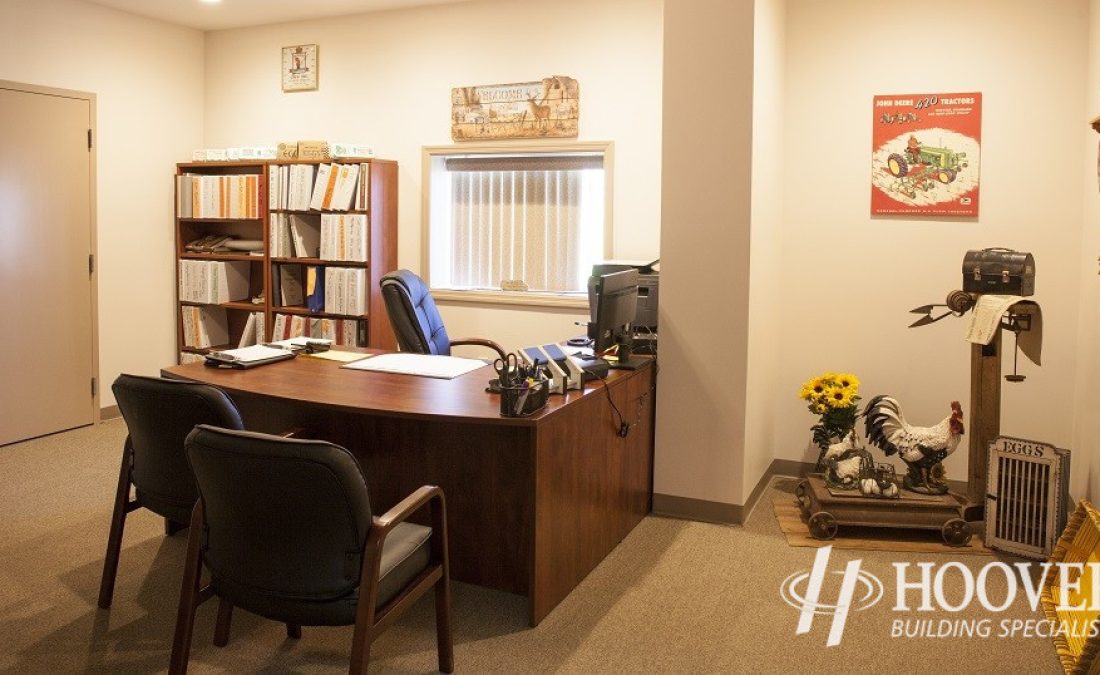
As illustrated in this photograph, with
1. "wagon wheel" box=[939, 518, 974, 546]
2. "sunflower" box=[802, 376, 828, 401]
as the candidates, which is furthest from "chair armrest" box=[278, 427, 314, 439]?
"wagon wheel" box=[939, 518, 974, 546]

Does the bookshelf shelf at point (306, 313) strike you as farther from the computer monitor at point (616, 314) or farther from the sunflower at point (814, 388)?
the sunflower at point (814, 388)

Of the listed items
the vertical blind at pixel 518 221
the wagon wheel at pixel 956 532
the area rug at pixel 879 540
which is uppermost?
the vertical blind at pixel 518 221

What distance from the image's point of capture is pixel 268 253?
6.19m

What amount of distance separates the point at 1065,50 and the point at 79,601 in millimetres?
4850

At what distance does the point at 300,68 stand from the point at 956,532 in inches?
198

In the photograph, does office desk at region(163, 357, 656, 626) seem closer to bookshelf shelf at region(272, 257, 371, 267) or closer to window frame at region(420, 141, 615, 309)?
window frame at region(420, 141, 615, 309)

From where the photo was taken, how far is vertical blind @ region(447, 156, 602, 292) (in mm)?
5633

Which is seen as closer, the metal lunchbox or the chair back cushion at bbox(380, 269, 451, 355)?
the metal lunchbox

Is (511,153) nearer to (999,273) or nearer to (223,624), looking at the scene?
(999,273)

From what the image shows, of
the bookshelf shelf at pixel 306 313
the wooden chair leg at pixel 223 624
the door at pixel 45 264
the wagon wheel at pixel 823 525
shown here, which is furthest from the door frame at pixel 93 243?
the wagon wheel at pixel 823 525

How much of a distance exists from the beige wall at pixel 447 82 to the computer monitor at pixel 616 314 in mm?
1346

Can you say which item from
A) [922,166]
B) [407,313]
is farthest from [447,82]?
[922,166]

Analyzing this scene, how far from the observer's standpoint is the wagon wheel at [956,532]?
3.95m

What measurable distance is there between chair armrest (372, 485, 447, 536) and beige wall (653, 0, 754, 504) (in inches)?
75.4
